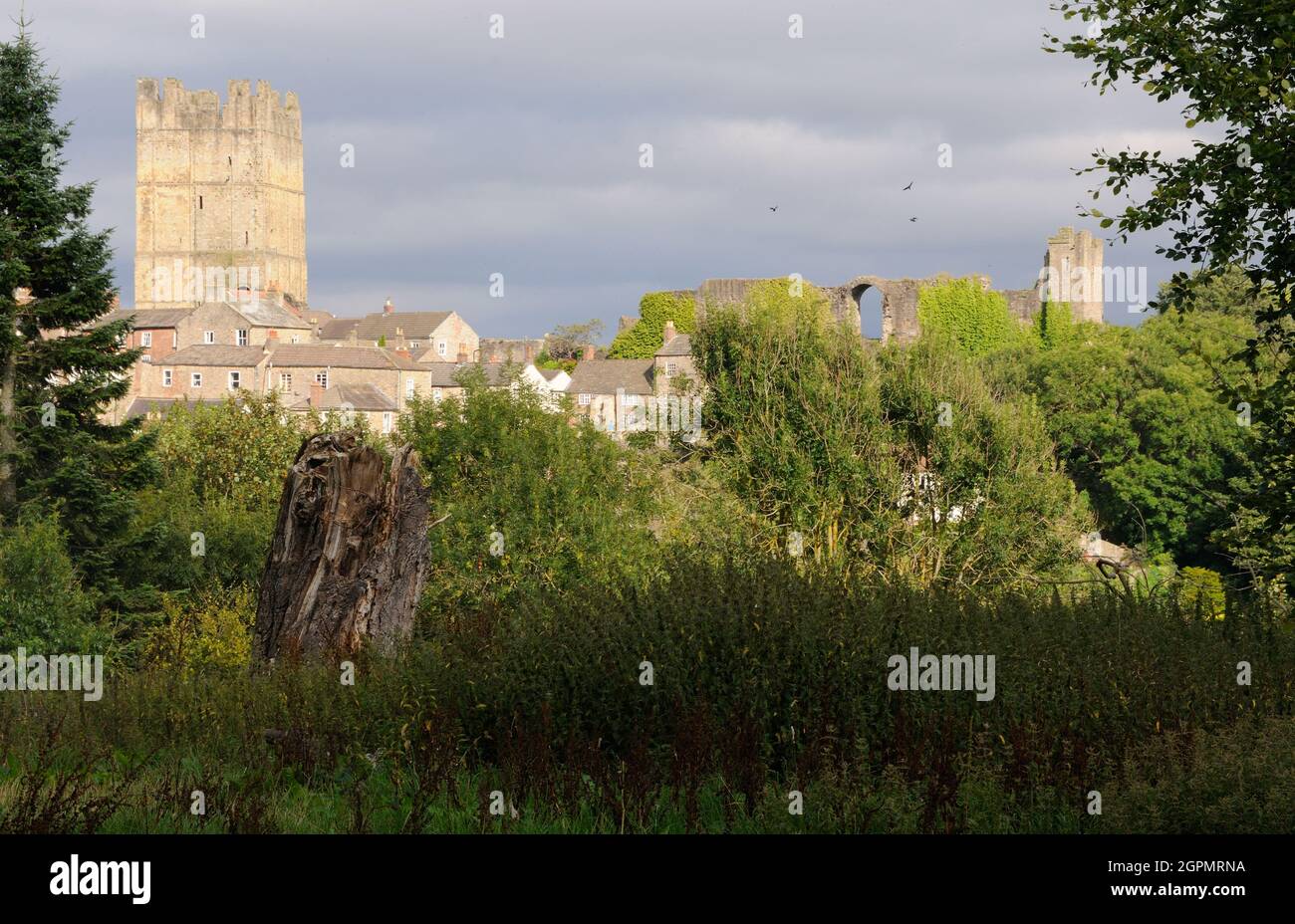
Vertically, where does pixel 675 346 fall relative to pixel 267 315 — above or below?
below

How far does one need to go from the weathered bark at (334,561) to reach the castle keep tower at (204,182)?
127 m

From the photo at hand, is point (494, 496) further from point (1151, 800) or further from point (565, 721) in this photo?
point (1151, 800)

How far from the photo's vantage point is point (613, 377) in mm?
94375

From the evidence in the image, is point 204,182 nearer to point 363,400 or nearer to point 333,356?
point 333,356

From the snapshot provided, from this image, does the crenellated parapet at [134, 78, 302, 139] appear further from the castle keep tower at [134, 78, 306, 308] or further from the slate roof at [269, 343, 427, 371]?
the slate roof at [269, 343, 427, 371]

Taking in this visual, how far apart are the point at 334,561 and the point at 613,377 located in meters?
82.0

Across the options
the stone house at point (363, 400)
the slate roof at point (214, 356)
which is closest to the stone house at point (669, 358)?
the stone house at point (363, 400)

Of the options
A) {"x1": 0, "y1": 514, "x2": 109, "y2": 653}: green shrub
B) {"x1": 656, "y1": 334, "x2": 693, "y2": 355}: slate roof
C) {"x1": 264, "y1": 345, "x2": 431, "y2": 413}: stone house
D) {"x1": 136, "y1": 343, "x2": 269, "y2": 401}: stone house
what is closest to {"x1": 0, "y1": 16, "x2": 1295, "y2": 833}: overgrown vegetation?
{"x1": 0, "y1": 514, "x2": 109, "y2": 653}: green shrub

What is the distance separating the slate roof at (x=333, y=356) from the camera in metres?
92.6

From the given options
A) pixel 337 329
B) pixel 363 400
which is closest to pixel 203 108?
pixel 337 329

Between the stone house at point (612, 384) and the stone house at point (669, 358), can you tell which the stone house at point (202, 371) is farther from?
the stone house at point (669, 358)

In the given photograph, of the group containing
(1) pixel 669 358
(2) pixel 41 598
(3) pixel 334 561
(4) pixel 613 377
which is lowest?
(2) pixel 41 598
